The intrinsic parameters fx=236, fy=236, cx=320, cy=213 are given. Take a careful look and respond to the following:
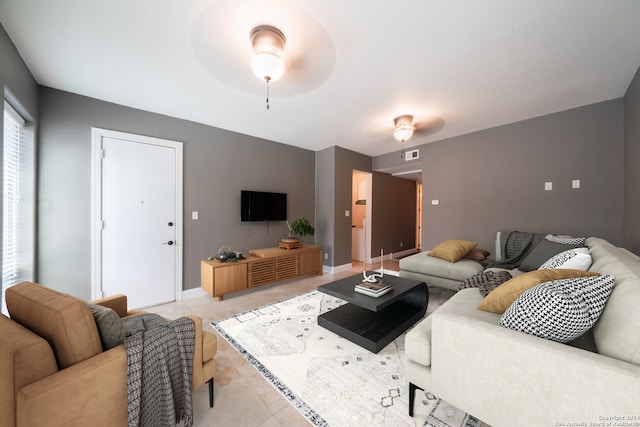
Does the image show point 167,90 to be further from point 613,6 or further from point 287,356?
point 613,6

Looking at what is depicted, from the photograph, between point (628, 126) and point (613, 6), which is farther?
point (628, 126)

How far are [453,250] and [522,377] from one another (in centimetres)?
237

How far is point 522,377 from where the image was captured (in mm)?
1047

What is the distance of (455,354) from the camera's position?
123 centimetres

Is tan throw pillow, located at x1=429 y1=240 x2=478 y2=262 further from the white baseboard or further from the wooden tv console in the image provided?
the white baseboard

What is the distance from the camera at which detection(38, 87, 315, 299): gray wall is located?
8.23 ft

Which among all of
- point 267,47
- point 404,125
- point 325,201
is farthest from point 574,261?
point 325,201

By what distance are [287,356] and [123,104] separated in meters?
3.42

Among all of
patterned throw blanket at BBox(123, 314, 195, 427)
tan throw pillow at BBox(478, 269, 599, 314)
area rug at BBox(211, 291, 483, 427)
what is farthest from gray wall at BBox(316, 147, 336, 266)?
patterned throw blanket at BBox(123, 314, 195, 427)

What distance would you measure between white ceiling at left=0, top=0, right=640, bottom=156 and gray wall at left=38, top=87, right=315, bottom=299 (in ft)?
0.90

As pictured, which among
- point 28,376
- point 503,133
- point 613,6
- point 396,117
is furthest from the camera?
point 503,133

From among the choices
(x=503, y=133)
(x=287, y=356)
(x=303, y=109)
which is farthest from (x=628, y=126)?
(x=287, y=356)

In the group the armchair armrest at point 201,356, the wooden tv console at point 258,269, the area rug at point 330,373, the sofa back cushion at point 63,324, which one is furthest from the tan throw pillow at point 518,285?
the wooden tv console at point 258,269

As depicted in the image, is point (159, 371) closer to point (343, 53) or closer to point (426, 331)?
point (426, 331)
